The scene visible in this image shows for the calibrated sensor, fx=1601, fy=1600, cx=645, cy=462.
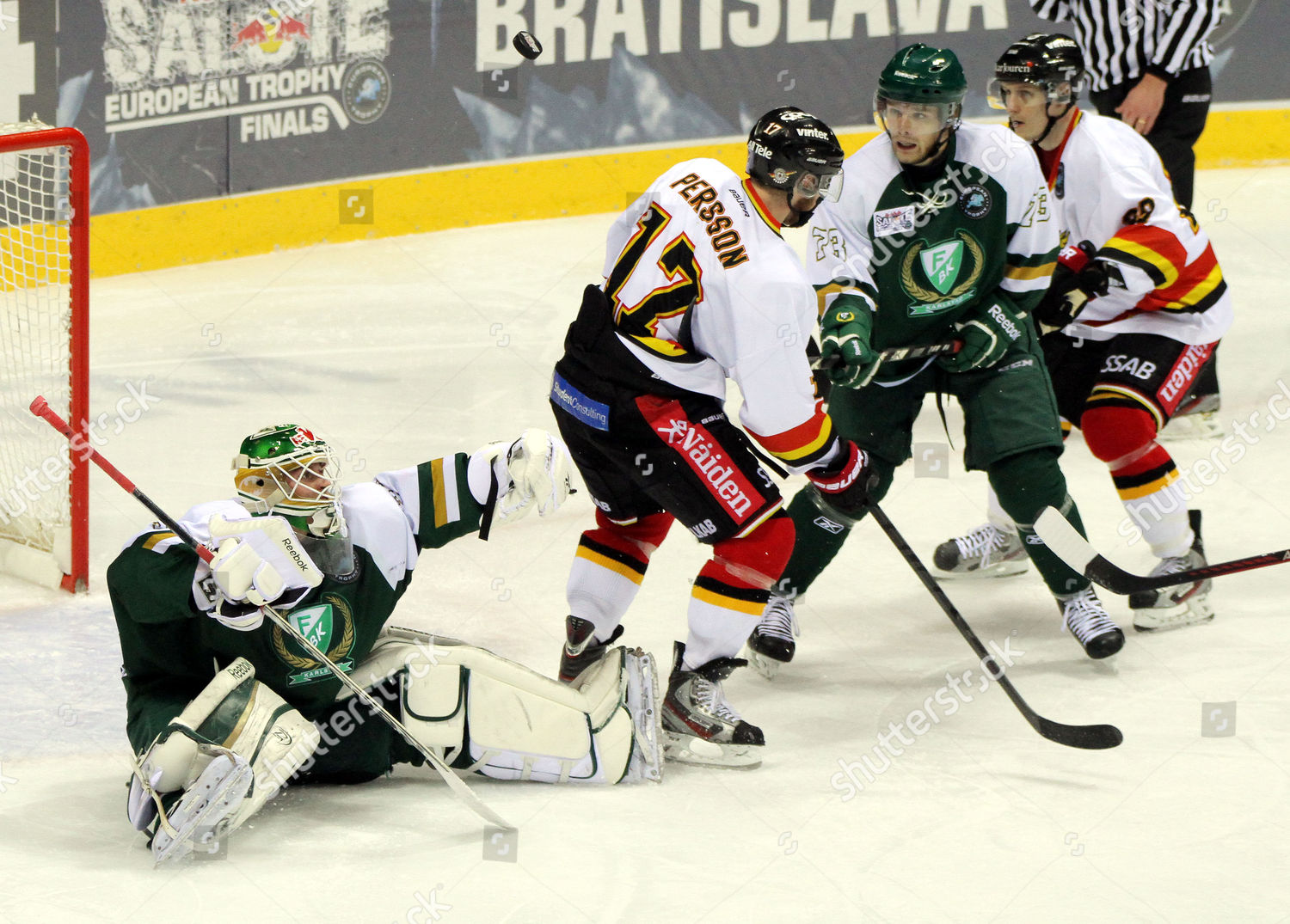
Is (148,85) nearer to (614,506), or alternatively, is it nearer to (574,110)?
(574,110)

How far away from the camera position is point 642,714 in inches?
116

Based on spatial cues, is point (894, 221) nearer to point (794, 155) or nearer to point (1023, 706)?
point (794, 155)

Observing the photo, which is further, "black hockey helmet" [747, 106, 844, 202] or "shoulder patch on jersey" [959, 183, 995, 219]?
"shoulder patch on jersey" [959, 183, 995, 219]

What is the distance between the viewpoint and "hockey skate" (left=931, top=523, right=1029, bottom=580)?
411cm

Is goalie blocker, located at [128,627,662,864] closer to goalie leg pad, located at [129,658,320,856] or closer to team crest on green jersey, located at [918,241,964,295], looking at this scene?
goalie leg pad, located at [129,658,320,856]

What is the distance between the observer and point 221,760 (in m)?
2.43

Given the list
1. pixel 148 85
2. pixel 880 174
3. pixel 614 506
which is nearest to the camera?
pixel 614 506

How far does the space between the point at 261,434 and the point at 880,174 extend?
149 centimetres

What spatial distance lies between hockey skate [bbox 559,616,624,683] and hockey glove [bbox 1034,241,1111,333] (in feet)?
4.21

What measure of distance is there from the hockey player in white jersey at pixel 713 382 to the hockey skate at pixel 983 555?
3.46 ft

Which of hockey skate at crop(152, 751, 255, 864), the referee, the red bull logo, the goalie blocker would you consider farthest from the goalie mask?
the red bull logo

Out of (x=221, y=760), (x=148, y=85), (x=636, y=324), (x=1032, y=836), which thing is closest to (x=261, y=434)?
(x=221, y=760)

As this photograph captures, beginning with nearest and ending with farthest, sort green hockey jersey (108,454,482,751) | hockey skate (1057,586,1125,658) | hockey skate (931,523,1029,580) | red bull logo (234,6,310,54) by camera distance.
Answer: green hockey jersey (108,454,482,751) < hockey skate (1057,586,1125,658) < hockey skate (931,523,1029,580) < red bull logo (234,6,310,54)

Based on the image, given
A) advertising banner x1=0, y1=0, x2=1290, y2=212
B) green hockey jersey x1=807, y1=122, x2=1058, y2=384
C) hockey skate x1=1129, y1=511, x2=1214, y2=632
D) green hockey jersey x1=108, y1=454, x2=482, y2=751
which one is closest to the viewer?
green hockey jersey x1=108, y1=454, x2=482, y2=751
